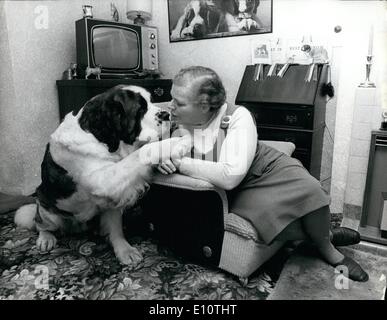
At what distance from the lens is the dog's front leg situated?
138cm

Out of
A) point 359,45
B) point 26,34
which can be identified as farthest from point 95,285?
point 359,45

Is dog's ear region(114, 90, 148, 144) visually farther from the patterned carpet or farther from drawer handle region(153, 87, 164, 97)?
drawer handle region(153, 87, 164, 97)

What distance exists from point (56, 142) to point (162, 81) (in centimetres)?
123

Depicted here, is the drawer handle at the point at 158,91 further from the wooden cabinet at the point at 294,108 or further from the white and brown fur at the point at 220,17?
the wooden cabinet at the point at 294,108

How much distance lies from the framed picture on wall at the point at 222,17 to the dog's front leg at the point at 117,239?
1.47 metres

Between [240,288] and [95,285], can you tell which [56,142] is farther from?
[240,288]

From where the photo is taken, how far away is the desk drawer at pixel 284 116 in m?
1.86

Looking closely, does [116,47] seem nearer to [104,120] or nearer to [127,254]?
[104,120]

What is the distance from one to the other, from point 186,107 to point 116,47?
1369mm

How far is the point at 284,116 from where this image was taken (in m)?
1.92

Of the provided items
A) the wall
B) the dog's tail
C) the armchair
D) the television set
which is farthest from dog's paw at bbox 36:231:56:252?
the television set

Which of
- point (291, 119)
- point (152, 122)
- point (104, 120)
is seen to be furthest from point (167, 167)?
point (291, 119)

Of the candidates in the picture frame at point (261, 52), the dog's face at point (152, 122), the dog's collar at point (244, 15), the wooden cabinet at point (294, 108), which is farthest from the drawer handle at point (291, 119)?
the dog's face at point (152, 122)

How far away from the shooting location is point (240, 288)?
1208 mm
